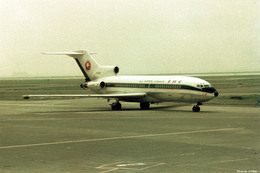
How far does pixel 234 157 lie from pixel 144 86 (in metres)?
29.1

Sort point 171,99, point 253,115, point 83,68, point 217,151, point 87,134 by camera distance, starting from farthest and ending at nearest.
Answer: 1. point 83,68
2. point 171,99
3. point 253,115
4. point 87,134
5. point 217,151

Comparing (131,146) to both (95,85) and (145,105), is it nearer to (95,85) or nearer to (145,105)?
(145,105)

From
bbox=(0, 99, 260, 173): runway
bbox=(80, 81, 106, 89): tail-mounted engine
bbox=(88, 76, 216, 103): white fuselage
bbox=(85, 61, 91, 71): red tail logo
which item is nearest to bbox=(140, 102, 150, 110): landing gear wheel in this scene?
bbox=(88, 76, 216, 103): white fuselage

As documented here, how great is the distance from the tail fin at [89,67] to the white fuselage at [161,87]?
874 mm

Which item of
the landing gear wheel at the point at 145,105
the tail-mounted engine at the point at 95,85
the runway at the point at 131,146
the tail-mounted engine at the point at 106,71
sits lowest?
the runway at the point at 131,146

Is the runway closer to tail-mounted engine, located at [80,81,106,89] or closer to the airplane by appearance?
the airplane

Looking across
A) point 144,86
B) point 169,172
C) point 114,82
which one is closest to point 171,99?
point 144,86

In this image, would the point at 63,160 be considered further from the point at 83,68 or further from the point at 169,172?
the point at 83,68

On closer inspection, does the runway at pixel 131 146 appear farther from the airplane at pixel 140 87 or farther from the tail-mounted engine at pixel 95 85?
the tail-mounted engine at pixel 95 85

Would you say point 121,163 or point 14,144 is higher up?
point 14,144

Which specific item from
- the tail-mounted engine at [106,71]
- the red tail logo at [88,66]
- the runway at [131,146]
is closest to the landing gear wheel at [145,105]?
the tail-mounted engine at [106,71]

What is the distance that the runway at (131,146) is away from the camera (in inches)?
600

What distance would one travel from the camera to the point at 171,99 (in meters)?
43.1

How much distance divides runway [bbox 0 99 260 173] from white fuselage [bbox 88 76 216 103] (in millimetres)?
9537
